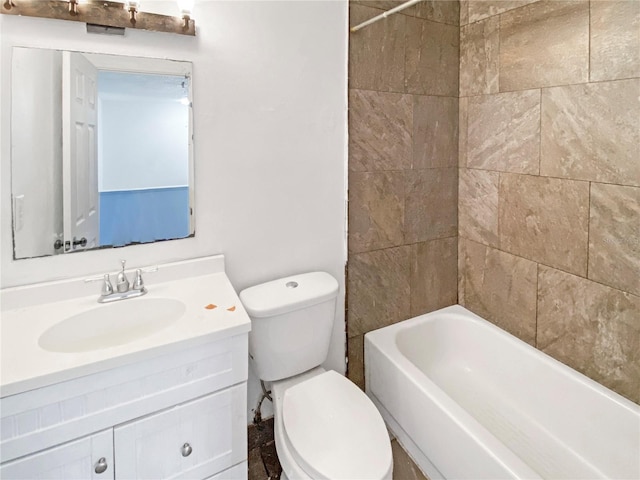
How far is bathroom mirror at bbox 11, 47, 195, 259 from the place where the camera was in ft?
4.20

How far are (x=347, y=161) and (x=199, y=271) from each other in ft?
2.85

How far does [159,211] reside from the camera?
4.91ft

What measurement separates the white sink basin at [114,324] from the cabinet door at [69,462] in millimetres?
323

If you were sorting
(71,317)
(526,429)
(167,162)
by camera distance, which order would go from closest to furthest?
(71,317), (167,162), (526,429)

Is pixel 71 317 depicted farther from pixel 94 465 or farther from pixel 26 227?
pixel 94 465

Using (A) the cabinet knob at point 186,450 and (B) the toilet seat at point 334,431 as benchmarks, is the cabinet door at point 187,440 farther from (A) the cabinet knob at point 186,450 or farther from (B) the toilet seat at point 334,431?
(B) the toilet seat at point 334,431

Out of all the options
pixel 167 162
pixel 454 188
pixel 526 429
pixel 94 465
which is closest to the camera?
pixel 94 465

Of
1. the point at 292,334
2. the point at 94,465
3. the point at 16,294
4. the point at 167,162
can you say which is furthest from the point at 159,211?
the point at 94,465

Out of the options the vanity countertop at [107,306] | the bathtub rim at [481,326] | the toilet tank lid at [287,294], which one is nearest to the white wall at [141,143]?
the vanity countertop at [107,306]

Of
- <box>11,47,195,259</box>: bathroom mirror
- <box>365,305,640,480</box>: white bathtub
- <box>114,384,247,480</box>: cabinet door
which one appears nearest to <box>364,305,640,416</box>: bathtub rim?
<box>365,305,640,480</box>: white bathtub

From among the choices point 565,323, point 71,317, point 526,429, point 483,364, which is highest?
point 71,317

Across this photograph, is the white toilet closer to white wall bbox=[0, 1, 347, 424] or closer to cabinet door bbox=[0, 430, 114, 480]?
white wall bbox=[0, 1, 347, 424]

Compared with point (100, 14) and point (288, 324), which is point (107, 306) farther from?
point (100, 14)

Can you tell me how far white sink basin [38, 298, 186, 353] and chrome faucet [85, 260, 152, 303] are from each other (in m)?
0.03
